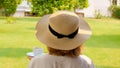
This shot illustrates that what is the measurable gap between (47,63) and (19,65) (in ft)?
14.2

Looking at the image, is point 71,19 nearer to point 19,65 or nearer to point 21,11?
point 19,65

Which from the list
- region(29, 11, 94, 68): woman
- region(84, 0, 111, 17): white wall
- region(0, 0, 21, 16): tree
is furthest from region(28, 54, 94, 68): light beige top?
region(84, 0, 111, 17): white wall

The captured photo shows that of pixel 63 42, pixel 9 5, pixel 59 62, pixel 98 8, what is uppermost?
pixel 63 42

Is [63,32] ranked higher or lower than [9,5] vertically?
higher

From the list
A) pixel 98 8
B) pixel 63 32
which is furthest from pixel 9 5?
pixel 63 32

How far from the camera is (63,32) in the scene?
1835 mm

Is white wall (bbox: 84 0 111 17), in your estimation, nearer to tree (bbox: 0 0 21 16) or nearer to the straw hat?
tree (bbox: 0 0 21 16)

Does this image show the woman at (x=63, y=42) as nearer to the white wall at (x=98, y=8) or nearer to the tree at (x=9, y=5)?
the tree at (x=9, y=5)

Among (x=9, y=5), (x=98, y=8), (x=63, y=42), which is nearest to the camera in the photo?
(x=63, y=42)

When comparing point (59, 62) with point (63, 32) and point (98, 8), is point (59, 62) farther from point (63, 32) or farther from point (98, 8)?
point (98, 8)

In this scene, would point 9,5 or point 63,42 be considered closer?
point 63,42

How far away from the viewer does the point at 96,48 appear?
837cm

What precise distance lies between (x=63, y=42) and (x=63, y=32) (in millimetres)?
54

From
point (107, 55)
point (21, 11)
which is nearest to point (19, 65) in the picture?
point (107, 55)
